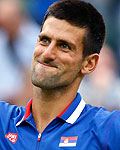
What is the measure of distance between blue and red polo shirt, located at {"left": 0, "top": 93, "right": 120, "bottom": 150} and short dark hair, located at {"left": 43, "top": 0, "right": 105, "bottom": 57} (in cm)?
53

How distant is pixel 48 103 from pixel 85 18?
33.4 inches

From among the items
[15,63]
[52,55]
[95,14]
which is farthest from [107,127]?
[15,63]

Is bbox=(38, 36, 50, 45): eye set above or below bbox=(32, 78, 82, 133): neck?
above

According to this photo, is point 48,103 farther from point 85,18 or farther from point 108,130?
point 85,18

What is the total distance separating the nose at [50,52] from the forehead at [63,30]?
95 millimetres

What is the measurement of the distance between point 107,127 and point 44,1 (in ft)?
15.5

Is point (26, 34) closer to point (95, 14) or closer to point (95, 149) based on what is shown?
point (95, 14)

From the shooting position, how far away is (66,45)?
3416mm

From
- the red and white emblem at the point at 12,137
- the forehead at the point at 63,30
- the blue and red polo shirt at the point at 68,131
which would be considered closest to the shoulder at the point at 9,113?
the blue and red polo shirt at the point at 68,131

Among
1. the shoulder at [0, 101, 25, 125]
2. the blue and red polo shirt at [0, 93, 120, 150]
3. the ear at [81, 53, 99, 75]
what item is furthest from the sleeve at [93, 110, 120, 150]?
the shoulder at [0, 101, 25, 125]

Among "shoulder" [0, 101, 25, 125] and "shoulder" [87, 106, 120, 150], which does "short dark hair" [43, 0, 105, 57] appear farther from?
"shoulder" [0, 101, 25, 125]

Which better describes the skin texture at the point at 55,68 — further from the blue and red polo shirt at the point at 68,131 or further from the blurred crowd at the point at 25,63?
the blurred crowd at the point at 25,63

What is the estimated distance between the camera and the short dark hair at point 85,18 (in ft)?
11.4

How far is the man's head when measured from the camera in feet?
11.0
